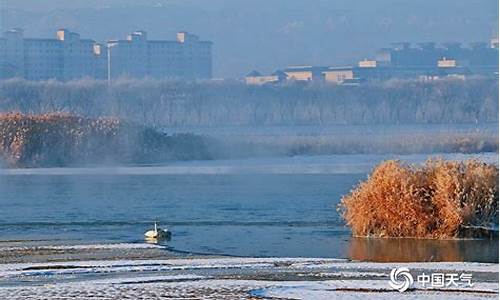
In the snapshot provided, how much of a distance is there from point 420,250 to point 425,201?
2.30 metres

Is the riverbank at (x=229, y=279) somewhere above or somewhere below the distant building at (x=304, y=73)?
below

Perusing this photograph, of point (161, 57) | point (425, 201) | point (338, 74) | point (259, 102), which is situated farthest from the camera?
point (161, 57)

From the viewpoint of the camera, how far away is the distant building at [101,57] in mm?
105688

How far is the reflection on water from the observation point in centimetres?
2255

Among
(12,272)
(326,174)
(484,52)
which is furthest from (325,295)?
(484,52)

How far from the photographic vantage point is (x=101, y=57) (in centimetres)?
11331

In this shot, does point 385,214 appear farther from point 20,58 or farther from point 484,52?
point 484,52

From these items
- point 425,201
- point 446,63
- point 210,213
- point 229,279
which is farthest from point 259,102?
point 229,279

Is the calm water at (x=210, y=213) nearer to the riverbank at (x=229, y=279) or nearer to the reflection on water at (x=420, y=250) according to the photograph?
the reflection on water at (x=420, y=250)

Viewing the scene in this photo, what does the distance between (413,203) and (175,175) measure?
77.6 feet
